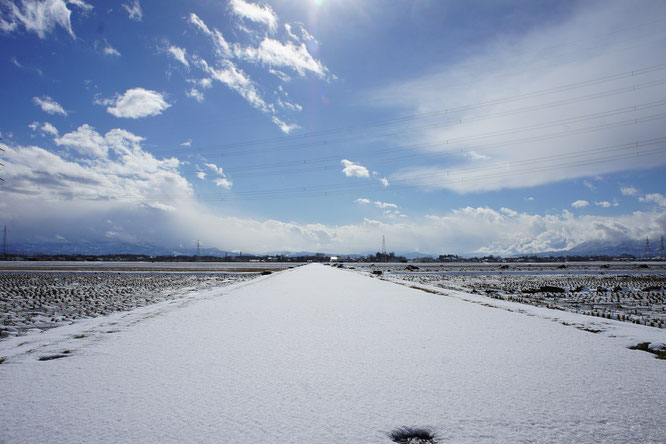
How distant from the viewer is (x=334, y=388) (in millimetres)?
3789

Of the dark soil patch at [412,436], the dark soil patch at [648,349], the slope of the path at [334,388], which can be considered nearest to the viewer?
the dark soil patch at [412,436]

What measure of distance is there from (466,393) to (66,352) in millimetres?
5909

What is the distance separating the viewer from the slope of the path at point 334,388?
2.84 metres

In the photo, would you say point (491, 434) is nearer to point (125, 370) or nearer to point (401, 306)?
point (125, 370)

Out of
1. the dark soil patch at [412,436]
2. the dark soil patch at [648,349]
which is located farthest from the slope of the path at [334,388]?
the dark soil patch at [648,349]

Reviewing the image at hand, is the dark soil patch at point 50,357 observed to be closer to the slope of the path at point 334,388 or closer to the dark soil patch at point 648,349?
the slope of the path at point 334,388

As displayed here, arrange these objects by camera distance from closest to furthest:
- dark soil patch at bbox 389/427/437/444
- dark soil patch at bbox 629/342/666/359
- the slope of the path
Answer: dark soil patch at bbox 389/427/437/444 < the slope of the path < dark soil patch at bbox 629/342/666/359

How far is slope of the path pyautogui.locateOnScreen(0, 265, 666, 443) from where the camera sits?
9.30 feet

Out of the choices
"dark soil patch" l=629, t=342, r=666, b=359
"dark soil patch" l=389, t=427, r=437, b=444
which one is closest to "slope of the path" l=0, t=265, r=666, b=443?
"dark soil patch" l=389, t=427, r=437, b=444

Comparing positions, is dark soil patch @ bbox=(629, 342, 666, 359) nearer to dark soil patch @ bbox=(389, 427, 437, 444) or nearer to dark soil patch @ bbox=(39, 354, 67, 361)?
dark soil patch @ bbox=(389, 427, 437, 444)

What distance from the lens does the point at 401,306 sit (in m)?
11.3

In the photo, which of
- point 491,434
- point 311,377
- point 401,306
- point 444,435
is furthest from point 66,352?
point 401,306

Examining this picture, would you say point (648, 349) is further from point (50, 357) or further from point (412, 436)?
point (50, 357)

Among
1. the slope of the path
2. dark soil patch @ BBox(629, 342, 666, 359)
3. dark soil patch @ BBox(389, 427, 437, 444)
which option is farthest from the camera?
dark soil patch @ BBox(629, 342, 666, 359)
